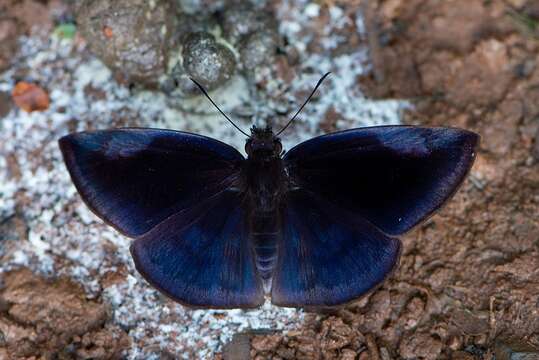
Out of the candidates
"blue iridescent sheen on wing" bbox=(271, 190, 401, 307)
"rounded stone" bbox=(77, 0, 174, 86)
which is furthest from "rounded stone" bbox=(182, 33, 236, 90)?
"blue iridescent sheen on wing" bbox=(271, 190, 401, 307)

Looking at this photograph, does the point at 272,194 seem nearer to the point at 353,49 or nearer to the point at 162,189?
the point at 162,189

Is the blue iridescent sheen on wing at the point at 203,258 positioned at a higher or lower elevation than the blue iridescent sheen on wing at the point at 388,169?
lower

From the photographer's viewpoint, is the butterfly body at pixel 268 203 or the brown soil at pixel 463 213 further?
the brown soil at pixel 463 213

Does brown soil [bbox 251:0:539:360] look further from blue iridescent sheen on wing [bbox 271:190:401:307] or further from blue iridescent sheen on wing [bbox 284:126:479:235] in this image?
blue iridescent sheen on wing [bbox 284:126:479:235]

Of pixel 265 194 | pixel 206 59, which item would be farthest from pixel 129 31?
pixel 265 194

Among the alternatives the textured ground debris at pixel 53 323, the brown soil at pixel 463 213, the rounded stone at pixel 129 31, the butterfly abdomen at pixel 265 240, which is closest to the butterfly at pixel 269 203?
the butterfly abdomen at pixel 265 240

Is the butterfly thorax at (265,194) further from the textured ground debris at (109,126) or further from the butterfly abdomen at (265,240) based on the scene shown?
the textured ground debris at (109,126)

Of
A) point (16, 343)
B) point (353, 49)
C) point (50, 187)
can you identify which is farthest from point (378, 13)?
point (16, 343)
